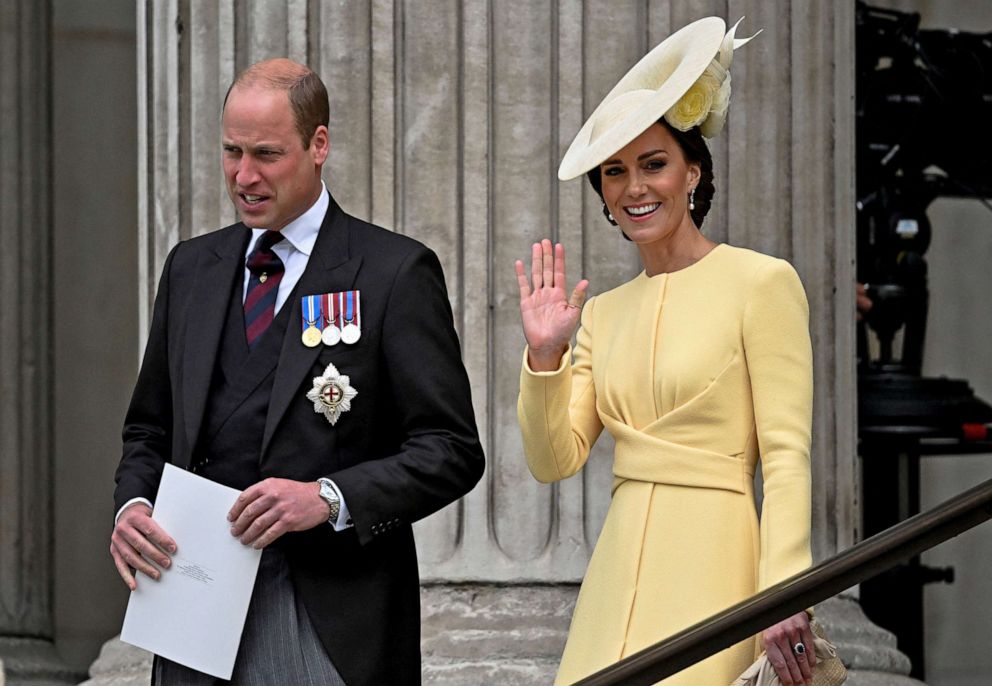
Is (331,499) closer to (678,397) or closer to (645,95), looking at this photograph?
(678,397)

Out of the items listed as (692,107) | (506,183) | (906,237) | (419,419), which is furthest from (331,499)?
(906,237)

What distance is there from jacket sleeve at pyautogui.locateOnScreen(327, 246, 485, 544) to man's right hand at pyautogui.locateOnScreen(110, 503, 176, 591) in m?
0.29

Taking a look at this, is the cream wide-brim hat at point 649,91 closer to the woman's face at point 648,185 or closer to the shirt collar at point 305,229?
the woman's face at point 648,185

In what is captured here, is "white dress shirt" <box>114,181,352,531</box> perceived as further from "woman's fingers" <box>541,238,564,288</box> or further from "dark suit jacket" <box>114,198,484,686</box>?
"woman's fingers" <box>541,238,564,288</box>

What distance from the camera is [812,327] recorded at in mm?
4941

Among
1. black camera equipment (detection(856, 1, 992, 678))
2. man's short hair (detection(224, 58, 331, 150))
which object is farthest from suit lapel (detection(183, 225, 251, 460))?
black camera equipment (detection(856, 1, 992, 678))

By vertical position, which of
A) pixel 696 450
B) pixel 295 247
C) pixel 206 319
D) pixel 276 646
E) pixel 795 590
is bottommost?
pixel 276 646

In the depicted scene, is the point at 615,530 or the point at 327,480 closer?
the point at 327,480

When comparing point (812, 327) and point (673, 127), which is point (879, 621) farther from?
point (673, 127)

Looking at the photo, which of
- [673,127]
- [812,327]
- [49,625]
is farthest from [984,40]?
[49,625]

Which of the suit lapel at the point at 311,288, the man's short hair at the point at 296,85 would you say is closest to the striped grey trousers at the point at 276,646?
the suit lapel at the point at 311,288

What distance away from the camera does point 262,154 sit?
10.3 ft

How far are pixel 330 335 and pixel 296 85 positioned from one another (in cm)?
44

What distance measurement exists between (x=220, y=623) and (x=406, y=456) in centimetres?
41
